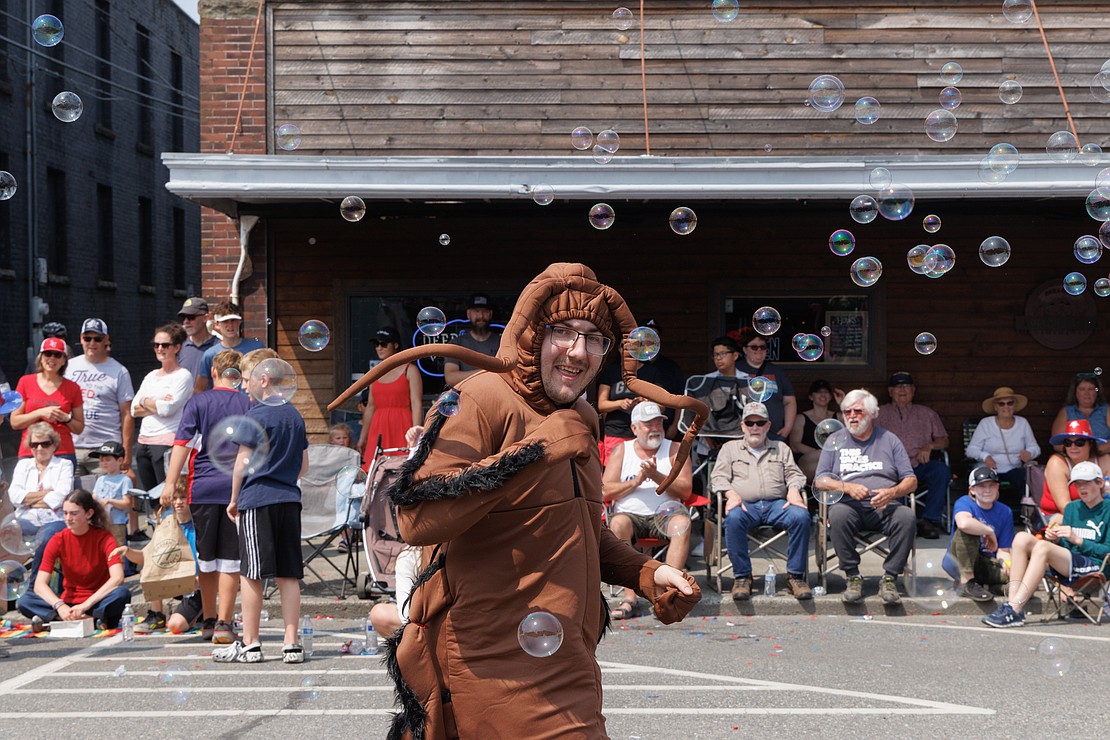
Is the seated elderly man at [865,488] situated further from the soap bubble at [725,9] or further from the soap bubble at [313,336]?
the soap bubble at [313,336]

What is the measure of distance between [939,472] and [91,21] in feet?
70.1

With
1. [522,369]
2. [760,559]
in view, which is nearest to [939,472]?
[760,559]

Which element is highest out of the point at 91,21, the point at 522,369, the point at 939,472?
the point at 91,21

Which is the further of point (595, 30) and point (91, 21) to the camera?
point (91, 21)

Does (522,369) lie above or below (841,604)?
above

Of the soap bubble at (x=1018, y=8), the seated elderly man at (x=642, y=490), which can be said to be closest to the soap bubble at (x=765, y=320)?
the seated elderly man at (x=642, y=490)

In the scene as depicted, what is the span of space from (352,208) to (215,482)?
2849 mm

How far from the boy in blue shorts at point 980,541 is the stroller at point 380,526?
4011 mm

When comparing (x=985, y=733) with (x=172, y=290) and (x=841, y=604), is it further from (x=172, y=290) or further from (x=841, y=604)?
Result: (x=172, y=290)

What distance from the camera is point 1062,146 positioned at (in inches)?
464

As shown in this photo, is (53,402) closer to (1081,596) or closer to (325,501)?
(325,501)

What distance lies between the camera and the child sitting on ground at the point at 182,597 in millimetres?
7789

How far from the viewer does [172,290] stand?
30.6 meters

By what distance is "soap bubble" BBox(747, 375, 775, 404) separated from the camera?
9.31 m
